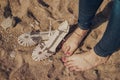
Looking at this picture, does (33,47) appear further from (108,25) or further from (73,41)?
(108,25)

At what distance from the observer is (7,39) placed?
204 cm

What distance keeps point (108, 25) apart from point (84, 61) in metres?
0.36

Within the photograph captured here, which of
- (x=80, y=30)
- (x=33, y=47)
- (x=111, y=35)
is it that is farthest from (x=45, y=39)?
(x=111, y=35)

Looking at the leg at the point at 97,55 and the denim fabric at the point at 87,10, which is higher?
the denim fabric at the point at 87,10

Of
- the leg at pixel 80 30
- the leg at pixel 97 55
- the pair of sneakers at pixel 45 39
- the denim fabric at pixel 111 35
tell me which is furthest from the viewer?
the pair of sneakers at pixel 45 39

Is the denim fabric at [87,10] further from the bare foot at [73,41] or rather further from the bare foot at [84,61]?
the bare foot at [84,61]

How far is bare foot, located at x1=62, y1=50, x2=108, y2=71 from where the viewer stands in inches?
76.2

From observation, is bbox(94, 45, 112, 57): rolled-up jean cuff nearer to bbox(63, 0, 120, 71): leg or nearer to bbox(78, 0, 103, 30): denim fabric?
bbox(63, 0, 120, 71): leg

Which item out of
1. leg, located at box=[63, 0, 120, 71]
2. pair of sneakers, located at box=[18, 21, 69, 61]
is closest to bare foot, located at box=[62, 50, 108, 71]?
leg, located at box=[63, 0, 120, 71]

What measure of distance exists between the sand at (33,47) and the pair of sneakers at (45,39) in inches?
1.3

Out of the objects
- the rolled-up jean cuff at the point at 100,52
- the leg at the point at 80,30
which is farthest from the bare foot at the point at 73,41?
the rolled-up jean cuff at the point at 100,52

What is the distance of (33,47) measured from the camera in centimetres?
201

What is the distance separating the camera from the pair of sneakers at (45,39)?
1976 millimetres

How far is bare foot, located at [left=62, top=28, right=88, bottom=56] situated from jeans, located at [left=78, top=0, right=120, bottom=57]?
0.14 feet
